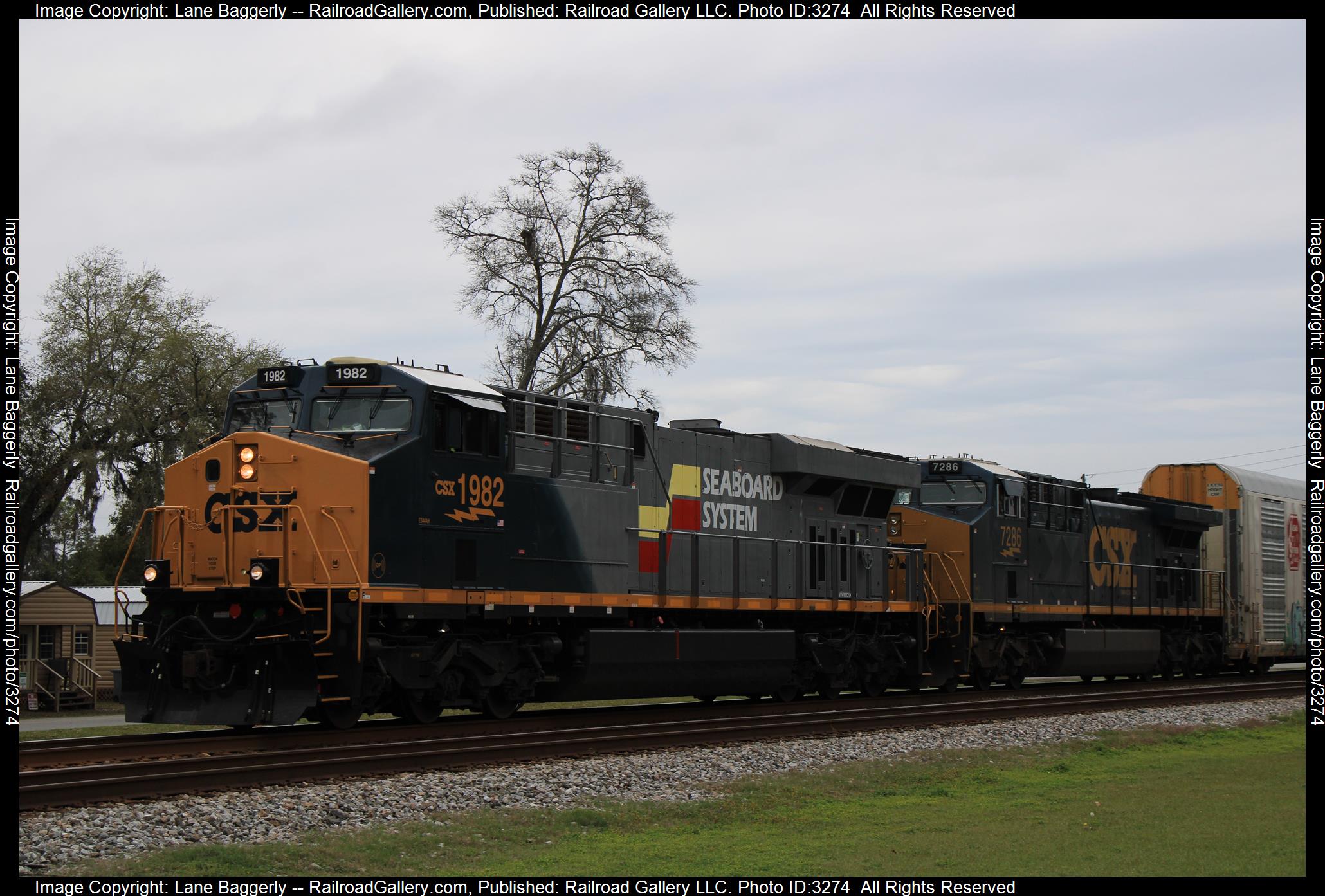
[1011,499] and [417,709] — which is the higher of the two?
[1011,499]

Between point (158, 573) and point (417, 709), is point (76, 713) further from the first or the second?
point (417, 709)

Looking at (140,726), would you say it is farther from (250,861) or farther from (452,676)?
(250,861)

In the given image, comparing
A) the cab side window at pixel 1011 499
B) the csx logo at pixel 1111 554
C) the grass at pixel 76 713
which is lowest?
the grass at pixel 76 713

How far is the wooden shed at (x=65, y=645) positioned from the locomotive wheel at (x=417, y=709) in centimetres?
1547

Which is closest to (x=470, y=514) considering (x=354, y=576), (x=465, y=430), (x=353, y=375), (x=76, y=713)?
(x=465, y=430)

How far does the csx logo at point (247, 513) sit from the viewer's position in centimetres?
1523

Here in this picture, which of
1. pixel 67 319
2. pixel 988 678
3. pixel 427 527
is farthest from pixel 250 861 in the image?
pixel 67 319

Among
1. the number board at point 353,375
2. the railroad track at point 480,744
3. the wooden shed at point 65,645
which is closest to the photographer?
the railroad track at point 480,744

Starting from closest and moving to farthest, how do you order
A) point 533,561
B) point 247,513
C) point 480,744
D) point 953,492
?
point 480,744, point 247,513, point 533,561, point 953,492

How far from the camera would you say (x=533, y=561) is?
56.7 ft

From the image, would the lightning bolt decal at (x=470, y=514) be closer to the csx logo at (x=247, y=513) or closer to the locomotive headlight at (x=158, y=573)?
the csx logo at (x=247, y=513)

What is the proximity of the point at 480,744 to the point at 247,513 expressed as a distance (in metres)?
3.68

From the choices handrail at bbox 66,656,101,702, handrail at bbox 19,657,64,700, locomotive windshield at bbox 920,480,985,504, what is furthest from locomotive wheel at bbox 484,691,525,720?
handrail at bbox 66,656,101,702

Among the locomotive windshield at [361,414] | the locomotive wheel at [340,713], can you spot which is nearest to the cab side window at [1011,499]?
the locomotive windshield at [361,414]
